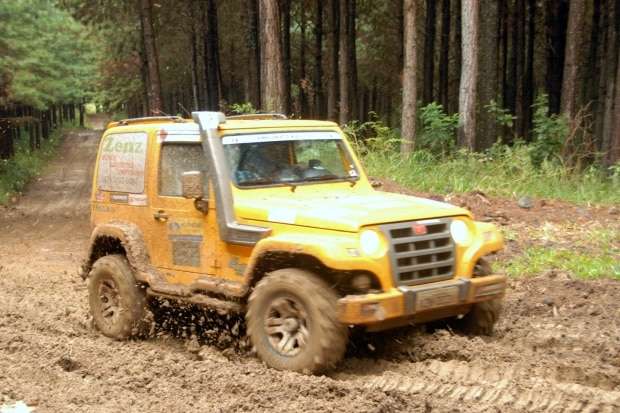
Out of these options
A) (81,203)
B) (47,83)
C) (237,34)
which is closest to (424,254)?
(81,203)

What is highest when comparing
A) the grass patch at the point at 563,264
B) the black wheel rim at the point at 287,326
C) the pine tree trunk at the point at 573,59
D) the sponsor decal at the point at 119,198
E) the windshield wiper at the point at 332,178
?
the pine tree trunk at the point at 573,59

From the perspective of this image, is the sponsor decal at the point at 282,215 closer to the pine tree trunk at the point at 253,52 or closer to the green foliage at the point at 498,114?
the green foliage at the point at 498,114

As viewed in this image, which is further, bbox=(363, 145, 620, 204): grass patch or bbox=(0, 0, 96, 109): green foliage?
bbox=(0, 0, 96, 109): green foliage

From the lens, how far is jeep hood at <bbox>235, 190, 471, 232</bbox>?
20.0ft

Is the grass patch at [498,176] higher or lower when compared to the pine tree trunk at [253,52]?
lower

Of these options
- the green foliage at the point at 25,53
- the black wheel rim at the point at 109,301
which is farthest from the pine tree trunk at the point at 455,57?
the black wheel rim at the point at 109,301

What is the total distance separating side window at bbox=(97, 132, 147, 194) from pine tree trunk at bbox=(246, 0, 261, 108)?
21.5m

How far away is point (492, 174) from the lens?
51.0ft

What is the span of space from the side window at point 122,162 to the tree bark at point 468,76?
446 inches

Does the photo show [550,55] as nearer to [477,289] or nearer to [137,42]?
[137,42]

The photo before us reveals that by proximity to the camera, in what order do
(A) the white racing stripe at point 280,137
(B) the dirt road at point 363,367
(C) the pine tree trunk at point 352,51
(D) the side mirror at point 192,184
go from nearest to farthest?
(B) the dirt road at point 363,367, (D) the side mirror at point 192,184, (A) the white racing stripe at point 280,137, (C) the pine tree trunk at point 352,51

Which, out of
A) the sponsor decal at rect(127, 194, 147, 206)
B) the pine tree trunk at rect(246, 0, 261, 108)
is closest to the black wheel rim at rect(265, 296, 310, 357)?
the sponsor decal at rect(127, 194, 147, 206)

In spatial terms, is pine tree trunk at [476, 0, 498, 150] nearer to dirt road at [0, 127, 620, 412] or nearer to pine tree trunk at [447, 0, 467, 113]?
pine tree trunk at [447, 0, 467, 113]

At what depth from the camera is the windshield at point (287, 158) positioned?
7.08 metres
